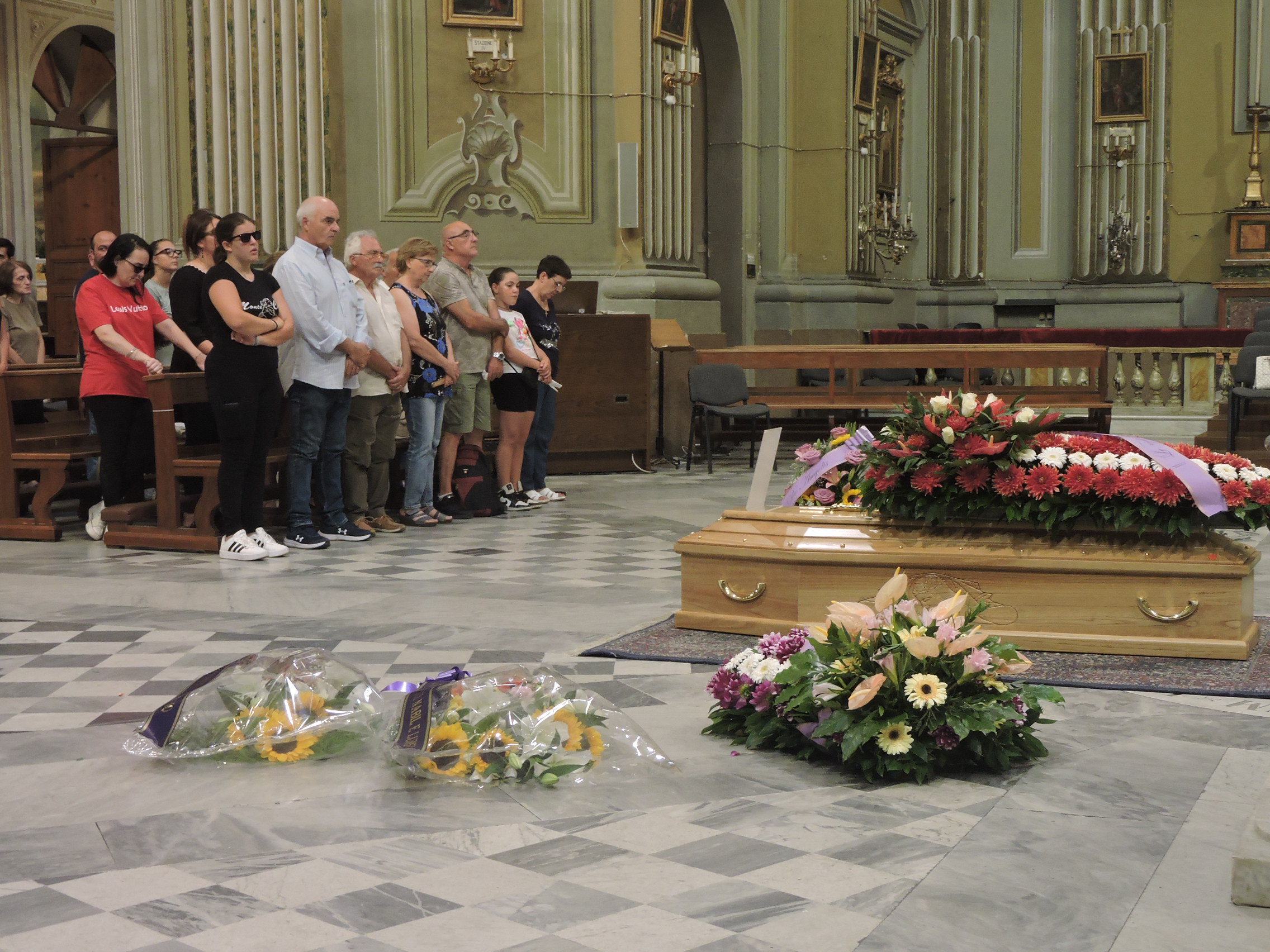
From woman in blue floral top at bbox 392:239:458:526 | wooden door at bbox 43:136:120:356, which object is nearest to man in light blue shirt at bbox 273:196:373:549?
woman in blue floral top at bbox 392:239:458:526

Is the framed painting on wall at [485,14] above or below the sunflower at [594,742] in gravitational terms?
above

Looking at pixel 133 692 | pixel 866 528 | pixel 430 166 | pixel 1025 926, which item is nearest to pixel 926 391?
pixel 430 166

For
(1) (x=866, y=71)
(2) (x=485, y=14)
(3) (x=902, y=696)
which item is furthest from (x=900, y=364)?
(3) (x=902, y=696)

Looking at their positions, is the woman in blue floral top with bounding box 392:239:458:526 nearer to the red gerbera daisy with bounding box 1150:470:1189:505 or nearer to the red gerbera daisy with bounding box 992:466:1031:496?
the red gerbera daisy with bounding box 992:466:1031:496

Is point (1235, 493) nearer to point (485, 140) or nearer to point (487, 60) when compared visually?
point (485, 140)

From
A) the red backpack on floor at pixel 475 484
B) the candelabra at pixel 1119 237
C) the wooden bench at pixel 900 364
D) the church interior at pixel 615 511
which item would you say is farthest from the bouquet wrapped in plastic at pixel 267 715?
the candelabra at pixel 1119 237

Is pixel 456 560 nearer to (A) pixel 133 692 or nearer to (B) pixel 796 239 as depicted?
(A) pixel 133 692

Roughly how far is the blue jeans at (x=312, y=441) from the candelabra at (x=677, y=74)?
250 inches

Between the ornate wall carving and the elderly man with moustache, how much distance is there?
422 centimetres

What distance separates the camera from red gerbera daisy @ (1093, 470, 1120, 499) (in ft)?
14.7

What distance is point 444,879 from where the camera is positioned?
8.74 feet

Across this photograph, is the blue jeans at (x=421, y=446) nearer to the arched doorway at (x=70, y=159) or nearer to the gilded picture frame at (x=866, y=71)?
the arched doorway at (x=70, y=159)

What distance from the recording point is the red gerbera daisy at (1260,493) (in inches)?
174

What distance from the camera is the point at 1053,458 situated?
4.60 meters
